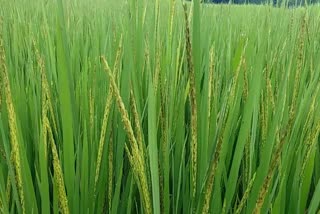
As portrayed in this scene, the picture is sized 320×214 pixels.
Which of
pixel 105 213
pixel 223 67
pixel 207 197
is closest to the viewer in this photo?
pixel 207 197

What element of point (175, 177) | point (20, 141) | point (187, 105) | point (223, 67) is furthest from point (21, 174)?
point (223, 67)

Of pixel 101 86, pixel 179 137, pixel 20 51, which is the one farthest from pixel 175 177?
pixel 20 51

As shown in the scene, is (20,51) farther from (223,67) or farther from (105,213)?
(105,213)

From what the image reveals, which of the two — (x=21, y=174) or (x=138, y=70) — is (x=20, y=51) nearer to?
(x=138, y=70)

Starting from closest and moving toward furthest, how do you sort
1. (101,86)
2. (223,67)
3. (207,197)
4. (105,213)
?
(207,197), (105,213), (101,86), (223,67)

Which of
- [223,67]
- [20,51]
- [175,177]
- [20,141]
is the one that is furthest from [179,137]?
[20,51]

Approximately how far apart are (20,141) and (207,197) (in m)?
0.14

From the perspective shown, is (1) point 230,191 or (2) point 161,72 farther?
(2) point 161,72

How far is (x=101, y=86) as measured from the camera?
448mm

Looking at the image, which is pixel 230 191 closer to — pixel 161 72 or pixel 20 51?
pixel 161 72

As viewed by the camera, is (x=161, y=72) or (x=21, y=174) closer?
(x=21, y=174)

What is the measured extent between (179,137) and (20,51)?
437mm

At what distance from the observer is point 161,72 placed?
1.28 ft

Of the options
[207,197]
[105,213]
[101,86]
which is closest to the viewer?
[207,197]
